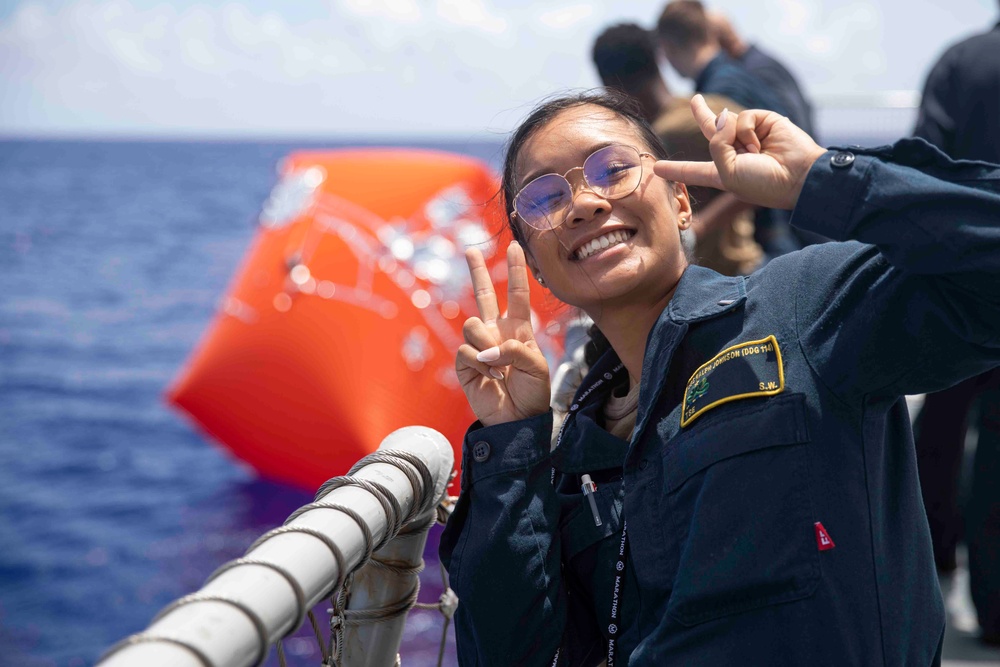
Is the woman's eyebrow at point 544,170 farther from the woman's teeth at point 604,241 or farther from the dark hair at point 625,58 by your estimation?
the dark hair at point 625,58

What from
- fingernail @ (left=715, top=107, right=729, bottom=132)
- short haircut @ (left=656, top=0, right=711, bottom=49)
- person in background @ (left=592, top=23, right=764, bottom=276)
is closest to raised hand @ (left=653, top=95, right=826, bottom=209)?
fingernail @ (left=715, top=107, right=729, bottom=132)

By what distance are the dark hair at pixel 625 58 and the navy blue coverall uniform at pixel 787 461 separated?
2.36m

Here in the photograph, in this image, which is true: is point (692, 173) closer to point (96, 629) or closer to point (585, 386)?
point (585, 386)

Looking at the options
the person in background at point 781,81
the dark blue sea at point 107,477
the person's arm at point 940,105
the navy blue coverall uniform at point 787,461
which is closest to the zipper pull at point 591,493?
the navy blue coverall uniform at point 787,461

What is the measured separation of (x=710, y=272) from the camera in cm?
152

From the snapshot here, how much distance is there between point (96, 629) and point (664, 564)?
4.50 m

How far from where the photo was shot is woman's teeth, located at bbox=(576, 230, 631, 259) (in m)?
1.55

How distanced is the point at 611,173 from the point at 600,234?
3.9 inches

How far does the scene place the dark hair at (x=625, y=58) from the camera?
12.1 feet

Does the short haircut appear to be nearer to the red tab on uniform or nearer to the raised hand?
the raised hand

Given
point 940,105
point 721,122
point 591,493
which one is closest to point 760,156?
point 721,122

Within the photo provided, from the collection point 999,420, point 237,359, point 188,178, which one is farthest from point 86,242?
point 188,178

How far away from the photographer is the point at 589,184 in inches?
61.8

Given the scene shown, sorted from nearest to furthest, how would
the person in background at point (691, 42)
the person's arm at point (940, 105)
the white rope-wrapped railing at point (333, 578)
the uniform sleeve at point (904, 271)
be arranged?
the white rope-wrapped railing at point (333, 578), the uniform sleeve at point (904, 271), the person's arm at point (940, 105), the person in background at point (691, 42)
